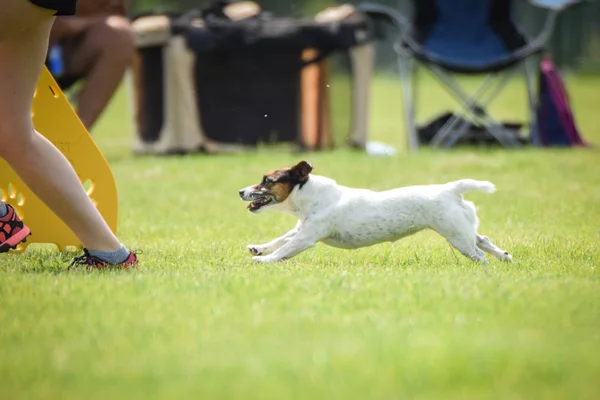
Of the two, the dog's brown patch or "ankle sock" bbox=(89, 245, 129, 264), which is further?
the dog's brown patch

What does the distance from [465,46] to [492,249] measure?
20.9 feet

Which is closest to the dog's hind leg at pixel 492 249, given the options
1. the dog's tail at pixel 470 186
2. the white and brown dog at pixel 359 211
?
the white and brown dog at pixel 359 211

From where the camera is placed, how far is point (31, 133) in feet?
13.5

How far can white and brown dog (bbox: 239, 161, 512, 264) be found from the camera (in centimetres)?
473

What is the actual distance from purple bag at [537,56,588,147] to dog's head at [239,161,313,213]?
6.50m

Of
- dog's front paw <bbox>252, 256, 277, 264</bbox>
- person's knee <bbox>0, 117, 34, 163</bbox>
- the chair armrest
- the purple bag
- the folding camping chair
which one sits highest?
person's knee <bbox>0, 117, 34, 163</bbox>

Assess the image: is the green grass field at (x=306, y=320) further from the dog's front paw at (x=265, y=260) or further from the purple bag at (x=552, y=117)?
the purple bag at (x=552, y=117)

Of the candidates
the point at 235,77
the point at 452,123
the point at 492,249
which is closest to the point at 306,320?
the point at 492,249

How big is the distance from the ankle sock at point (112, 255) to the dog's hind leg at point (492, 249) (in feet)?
5.34

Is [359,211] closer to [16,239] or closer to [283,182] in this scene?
[283,182]

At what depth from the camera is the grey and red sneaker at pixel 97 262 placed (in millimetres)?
4355

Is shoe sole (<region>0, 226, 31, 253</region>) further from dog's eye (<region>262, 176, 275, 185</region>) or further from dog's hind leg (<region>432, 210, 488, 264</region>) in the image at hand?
dog's hind leg (<region>432, 210, 488, 264</region>)

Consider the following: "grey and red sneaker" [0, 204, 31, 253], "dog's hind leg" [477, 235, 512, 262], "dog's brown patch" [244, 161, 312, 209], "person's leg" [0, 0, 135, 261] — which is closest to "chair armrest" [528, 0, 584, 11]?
"dog's hind leg" [477, 235, 512, 262]

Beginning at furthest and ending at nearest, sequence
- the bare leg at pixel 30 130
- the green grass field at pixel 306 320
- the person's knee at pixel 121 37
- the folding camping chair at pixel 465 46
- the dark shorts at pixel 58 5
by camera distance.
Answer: the folding camping chair at pixel 465 46, the person's knee at pixel 121 37, the bare leg at pixel 30 130, the dark shorts at pixel 58 5, the green grass field at pixel 306 320
